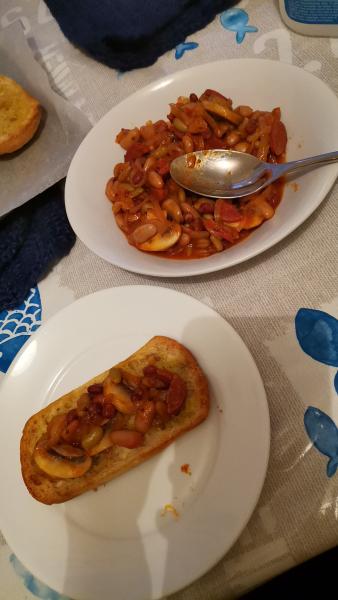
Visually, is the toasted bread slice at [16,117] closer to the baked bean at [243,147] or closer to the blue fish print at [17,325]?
the blue fish print at [17,325]

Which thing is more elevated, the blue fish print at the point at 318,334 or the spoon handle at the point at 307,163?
the spoon handle at the point at 307,163

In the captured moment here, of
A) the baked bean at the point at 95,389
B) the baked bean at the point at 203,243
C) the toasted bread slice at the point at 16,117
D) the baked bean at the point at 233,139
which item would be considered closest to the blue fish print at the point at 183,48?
the toasted bread slice at the point at 16,117

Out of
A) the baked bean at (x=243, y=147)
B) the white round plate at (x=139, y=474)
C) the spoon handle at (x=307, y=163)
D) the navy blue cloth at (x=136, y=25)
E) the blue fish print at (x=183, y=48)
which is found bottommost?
the white round plate at (x=139, y=474)

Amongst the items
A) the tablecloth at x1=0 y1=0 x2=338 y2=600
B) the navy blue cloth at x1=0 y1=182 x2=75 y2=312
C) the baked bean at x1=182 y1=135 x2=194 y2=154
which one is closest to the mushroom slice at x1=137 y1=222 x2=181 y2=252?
A: the tablecloth at x1=0 y1=0 x2=338 y2=600

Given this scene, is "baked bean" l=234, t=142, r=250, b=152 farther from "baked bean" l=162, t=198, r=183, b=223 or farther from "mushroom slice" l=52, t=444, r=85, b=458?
"mushroom slice" l=52, t=444, r=85, b=458

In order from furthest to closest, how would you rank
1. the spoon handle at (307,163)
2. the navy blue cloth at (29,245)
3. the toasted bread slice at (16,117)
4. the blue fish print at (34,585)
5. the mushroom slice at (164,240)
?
the toasted bread slice at (16,117)
the navy blue cloth at (29,245)
the mushroom slice at (164,240)
the spoon handle at (307,163)
the blue fish print at (34,585)

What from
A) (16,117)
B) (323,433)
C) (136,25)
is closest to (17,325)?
(16,117)

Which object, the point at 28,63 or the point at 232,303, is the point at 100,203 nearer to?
the point at 232,303

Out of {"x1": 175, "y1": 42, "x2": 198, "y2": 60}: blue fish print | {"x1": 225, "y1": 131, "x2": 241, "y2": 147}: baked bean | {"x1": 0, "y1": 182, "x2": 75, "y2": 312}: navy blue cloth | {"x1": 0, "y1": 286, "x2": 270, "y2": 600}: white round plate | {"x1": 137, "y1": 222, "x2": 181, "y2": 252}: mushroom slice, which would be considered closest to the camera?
{"x1": 0, "y1": 286, "x2": 270, "y2": 600}: white round plate
